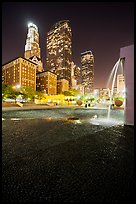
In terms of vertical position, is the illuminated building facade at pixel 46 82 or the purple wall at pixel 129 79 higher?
the illuminated building facade at pixel 46 82

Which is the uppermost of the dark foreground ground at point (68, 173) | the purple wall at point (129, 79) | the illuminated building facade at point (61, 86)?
the illuminated building facade at point (61, 86)

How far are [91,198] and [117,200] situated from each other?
418 mm

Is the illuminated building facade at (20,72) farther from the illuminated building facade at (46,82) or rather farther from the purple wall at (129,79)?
the purple wall at (129,79)

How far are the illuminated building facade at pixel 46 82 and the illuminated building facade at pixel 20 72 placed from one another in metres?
20.4

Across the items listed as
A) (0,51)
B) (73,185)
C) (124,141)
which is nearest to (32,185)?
(73,185)

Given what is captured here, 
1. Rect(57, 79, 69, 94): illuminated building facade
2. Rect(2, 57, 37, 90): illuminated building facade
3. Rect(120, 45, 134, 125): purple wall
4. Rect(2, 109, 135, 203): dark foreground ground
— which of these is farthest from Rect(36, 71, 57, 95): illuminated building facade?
Rect(2, 109, 135, 203): dark foreground ground

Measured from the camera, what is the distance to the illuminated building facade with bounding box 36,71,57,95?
133125mm

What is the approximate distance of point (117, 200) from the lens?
6.77 ft

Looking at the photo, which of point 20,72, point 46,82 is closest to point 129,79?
point 20,72

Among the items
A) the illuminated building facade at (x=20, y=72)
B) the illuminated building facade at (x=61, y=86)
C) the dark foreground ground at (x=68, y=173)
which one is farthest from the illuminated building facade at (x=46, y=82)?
the dark foreground ground at (x=68, y=173)

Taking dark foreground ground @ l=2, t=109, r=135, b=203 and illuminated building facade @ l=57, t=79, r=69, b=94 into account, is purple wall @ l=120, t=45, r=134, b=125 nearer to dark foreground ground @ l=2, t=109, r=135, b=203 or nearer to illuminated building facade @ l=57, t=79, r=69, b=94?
dark foreground ground @ l=2, t=109, r=135, b=203

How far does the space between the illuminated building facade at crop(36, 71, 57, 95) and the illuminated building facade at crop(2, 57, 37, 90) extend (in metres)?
20.4

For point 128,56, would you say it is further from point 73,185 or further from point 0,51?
point 73,185

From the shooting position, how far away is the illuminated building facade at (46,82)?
13312 centimetres
